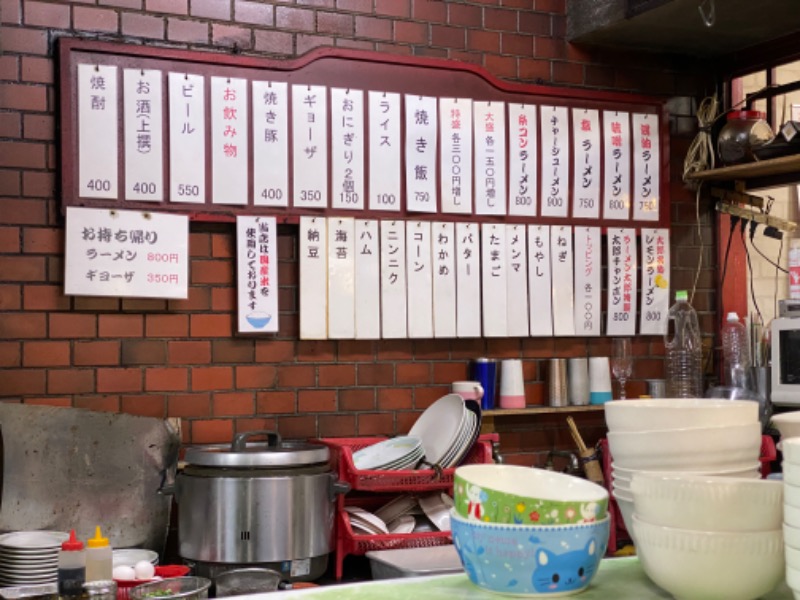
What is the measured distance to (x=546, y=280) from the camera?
12.7 ft

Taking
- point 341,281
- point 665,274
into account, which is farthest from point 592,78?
point 341,281

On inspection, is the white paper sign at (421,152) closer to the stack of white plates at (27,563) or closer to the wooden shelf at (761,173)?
the wooden shelf at (761,173)

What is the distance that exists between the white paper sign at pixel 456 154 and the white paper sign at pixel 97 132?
3.96 ft

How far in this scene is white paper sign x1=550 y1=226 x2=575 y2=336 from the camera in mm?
3871

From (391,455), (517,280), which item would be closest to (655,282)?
(517,280)

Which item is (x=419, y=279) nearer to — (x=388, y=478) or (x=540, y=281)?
(x=540, y=281)

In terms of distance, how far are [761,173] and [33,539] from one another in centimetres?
304

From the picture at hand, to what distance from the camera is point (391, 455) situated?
122 inches

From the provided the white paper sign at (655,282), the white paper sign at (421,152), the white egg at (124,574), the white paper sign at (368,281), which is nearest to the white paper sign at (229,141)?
the white paper sign at (368,281)

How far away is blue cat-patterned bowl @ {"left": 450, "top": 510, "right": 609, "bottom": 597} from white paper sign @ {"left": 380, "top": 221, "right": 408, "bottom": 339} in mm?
2189

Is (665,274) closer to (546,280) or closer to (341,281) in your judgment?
(546,280)

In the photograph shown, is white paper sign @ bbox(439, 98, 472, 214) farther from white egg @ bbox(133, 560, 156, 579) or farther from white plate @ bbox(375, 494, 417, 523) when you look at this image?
white egg @ bbox(133, 560, 156, 579)

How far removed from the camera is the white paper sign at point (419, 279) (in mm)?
3625

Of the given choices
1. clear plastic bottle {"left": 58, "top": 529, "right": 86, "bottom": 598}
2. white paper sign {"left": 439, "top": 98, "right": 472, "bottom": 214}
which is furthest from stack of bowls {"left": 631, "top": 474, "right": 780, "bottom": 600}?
white paper sign {"left": 439, "top": 98, "right": 472, "bottom": 214}
